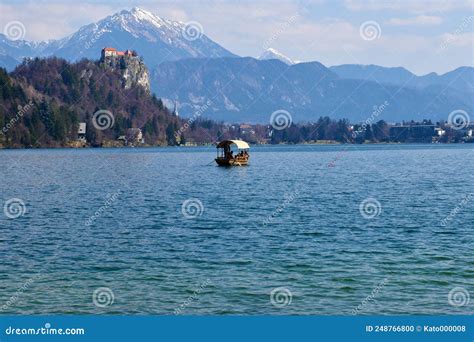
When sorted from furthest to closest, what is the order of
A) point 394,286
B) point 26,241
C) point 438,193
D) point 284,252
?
point 438,193, point 26,241, point 284,252, point 394,286

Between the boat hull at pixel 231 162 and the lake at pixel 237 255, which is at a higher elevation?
the boat hull at pixel 231 162

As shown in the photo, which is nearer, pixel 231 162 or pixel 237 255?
pixel 237 255

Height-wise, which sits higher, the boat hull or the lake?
the boat hull

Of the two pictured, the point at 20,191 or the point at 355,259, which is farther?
the point at 20,191

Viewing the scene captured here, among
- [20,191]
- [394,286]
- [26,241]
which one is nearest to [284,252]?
[394,286]

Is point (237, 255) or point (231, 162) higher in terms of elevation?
point (231, 162)

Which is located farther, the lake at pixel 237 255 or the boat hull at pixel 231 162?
the boat hull at pixel 231 162

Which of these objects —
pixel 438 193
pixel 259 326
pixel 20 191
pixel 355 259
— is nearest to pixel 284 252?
pixel 355 259

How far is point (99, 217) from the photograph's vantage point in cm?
6319

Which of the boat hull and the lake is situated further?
the boat hull

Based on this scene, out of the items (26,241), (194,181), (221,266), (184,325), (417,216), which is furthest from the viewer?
(194,181)

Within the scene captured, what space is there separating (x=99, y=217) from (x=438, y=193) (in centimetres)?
4284

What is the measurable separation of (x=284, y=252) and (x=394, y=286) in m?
10.4

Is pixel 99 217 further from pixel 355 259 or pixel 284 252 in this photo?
pixel 355 259
